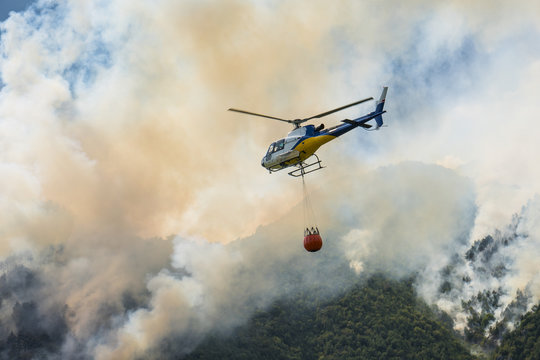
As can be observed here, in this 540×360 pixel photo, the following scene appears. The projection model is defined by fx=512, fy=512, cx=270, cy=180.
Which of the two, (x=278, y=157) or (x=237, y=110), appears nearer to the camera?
(x=237, y=110)

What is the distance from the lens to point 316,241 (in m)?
58.8

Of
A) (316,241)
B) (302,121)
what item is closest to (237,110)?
(302,121)

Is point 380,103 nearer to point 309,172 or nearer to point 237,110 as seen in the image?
point 309,172

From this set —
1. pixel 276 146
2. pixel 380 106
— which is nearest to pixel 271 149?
pixel 276 146

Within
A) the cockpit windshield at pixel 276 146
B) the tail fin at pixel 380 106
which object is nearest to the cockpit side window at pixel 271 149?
the cockpit windshield at pixel 276 146

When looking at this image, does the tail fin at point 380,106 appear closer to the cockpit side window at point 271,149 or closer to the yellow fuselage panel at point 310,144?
the yellow fuselage panel at point 310,144

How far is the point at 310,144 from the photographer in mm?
60656

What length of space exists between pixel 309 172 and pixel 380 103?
12.7 metres

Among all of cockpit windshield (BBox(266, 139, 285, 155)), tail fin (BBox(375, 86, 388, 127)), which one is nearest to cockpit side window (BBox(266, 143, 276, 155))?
cockpit windshield (BBox(266, 139, 285, 155))

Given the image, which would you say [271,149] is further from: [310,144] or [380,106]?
[380,106]

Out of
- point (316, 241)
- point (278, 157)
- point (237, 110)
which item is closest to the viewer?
point (237, 110)

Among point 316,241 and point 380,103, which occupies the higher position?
point 380,103

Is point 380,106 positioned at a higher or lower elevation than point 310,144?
higher

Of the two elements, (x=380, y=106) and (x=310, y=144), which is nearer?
(x=310, y=144)
